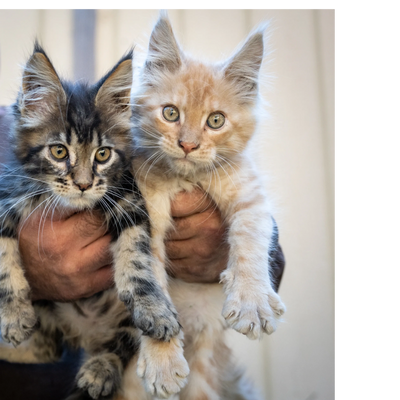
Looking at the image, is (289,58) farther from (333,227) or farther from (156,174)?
(156,174)

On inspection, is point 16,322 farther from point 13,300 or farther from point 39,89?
point 39,89

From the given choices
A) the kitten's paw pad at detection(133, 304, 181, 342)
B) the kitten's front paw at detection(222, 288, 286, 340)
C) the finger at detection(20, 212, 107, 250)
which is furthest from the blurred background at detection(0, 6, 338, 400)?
the kitten's paw pad at detection(133, 304, 181, 342)

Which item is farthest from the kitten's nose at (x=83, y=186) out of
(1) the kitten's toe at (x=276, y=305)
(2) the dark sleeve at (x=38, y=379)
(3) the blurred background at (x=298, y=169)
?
(3) the blurred background at (x=298, y=169)

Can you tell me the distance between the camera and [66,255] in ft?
4.24

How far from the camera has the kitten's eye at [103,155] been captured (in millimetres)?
1141

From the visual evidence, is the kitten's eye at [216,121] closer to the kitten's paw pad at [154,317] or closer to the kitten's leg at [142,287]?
the kitten's leg at [142,287]

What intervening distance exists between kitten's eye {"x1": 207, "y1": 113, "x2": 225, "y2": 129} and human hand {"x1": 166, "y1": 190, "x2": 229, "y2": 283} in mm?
228

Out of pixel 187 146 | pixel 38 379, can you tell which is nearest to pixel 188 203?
pixel 187 146

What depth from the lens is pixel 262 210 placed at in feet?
4.39

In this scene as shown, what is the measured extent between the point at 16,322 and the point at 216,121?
829 millimetres

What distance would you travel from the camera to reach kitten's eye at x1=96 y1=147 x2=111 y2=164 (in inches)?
44.9

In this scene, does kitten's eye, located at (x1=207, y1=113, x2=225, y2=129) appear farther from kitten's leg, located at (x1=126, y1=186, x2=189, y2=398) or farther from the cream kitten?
kitten's leg, located at (x1=126, y1=186, x2=189, y2=398)

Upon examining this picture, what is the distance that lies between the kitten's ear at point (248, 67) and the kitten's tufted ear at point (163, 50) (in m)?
0.18
